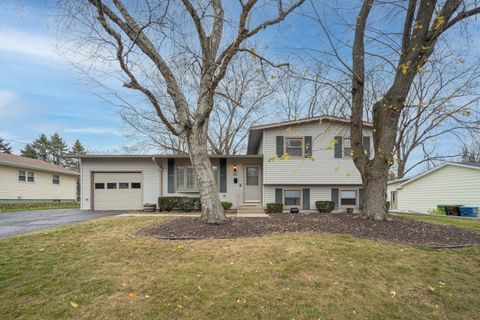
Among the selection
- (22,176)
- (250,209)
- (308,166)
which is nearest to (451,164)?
(308,166)

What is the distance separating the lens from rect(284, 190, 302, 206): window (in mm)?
13867

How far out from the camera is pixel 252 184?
14.7 metres

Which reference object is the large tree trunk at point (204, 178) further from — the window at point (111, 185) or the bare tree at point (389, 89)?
the window at point (111, 185)

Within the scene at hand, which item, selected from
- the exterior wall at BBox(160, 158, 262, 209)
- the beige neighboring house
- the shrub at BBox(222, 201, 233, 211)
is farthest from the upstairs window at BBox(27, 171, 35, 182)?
the shrub at BBox(222, 201, 233, 211)

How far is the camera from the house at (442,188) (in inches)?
616

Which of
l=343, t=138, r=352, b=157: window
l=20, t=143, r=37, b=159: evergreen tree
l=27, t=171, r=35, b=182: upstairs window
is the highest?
l=20, t=143, r=37, b=159: evergreen tree

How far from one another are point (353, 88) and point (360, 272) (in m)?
5.75

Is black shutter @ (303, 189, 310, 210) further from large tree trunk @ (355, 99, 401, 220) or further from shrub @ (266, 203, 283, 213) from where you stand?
large tree trunk @ (355, 99, 401, 220)

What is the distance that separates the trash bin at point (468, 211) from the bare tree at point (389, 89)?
12.1 meters

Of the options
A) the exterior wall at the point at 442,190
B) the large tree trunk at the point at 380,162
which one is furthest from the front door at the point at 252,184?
the exterior wall at the point at 442,190

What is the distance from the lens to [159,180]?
1473 cm

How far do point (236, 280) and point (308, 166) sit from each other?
10219 millimetres

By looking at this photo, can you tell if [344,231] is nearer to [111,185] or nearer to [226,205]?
[226,205]

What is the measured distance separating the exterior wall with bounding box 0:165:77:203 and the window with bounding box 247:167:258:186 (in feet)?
56.8
